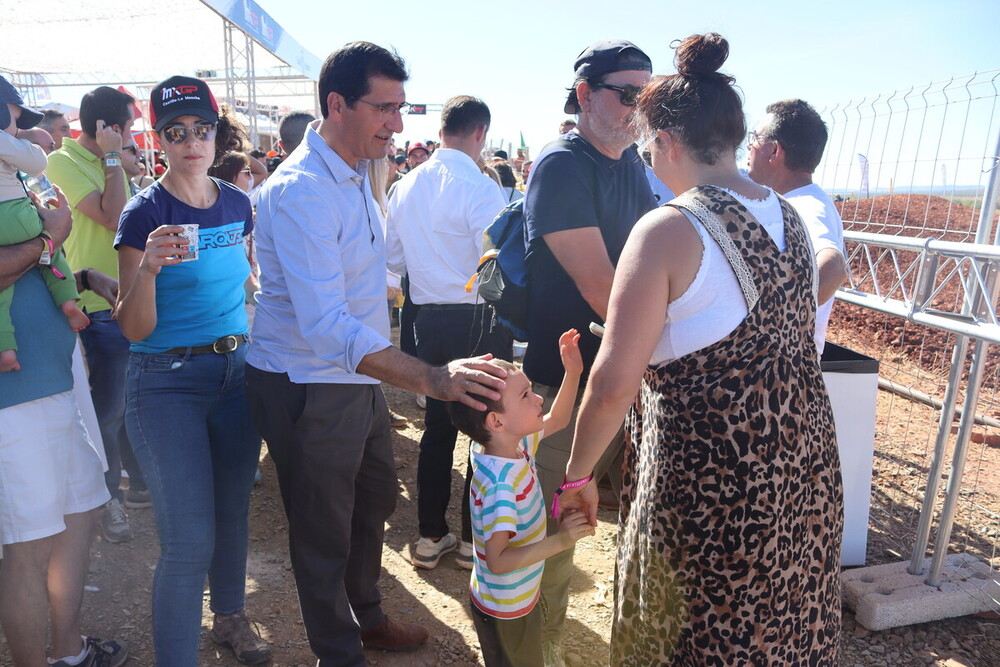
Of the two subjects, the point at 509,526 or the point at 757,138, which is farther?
the point at 757,138

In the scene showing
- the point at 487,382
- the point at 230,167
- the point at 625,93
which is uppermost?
the point at 625,93

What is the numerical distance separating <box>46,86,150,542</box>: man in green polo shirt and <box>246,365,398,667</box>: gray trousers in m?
1.72

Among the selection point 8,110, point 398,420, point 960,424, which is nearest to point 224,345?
point 8,110

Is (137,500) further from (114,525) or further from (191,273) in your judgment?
(191,273)

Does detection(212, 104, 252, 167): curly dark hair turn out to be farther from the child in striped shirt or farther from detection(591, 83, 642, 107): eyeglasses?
the child in striped shirt

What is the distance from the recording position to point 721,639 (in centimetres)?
171

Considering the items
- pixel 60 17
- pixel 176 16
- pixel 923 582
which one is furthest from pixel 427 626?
pixel 60 17

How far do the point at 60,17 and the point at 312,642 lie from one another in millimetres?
17663

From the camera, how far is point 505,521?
6.43 ft

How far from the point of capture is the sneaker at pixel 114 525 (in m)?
3.67

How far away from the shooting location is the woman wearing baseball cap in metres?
2.22

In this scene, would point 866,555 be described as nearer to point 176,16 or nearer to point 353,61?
point 353,61

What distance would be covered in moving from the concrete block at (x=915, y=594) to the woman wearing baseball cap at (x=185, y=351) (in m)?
2.81

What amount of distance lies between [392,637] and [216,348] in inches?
56.1
